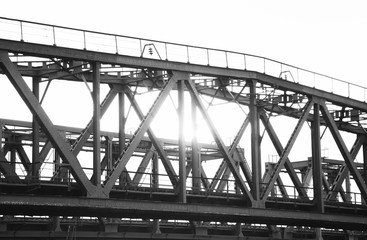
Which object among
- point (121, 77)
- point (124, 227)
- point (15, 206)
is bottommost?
point (124, 227)

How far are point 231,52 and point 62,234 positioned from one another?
1045 inches

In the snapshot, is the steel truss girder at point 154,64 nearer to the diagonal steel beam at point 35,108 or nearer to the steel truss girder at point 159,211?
the diagonal steel beam at point 35,108

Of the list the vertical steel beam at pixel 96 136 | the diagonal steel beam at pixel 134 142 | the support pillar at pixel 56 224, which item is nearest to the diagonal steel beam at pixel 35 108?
the vertical steel beam at pixel 96 136

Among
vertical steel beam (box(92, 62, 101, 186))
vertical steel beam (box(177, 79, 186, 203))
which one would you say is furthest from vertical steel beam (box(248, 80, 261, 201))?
vertical steel beam (box(92, 62, 101, 186))

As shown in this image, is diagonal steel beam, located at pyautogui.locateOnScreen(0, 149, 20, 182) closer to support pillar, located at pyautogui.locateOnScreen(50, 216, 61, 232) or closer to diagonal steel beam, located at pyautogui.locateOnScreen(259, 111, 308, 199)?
diagonal steel beam, located at pyautogui.locateOnScreen(259, 111, 308, 199)

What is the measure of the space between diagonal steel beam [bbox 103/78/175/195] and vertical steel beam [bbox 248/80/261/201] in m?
7.45

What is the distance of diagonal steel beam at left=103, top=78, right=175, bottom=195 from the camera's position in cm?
4897

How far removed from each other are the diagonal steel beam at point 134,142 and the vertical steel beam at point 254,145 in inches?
293

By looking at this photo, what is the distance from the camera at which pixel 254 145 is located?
2313 inches

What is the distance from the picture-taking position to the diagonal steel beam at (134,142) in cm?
4897

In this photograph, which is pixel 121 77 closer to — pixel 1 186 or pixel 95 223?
pixel 1 186

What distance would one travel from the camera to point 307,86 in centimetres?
6331

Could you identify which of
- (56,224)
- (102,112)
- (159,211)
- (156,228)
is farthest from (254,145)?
(156,228)

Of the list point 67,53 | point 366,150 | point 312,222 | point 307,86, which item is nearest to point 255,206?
point 312,222
